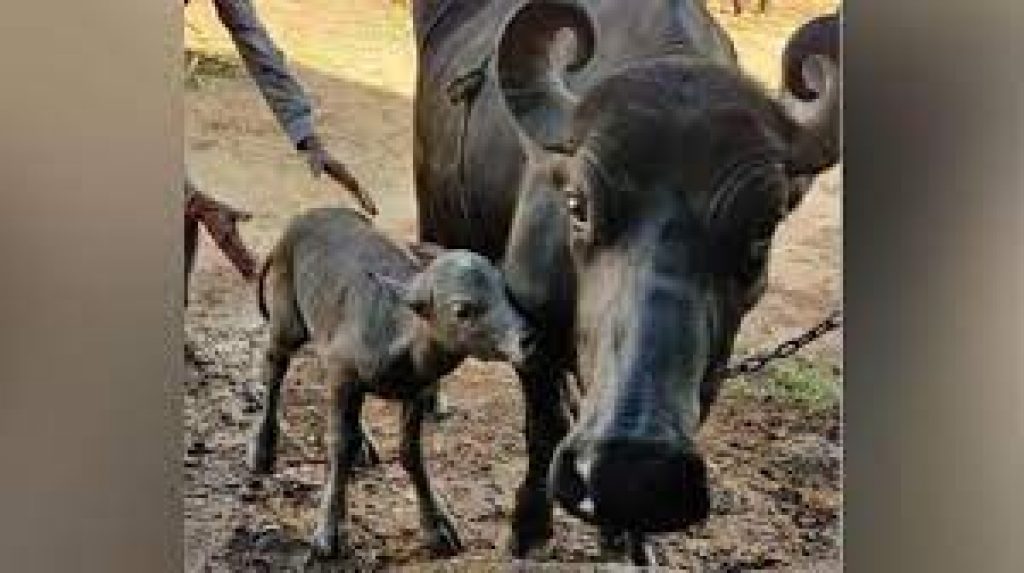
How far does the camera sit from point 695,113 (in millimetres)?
2328

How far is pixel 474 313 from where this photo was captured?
2.40 m

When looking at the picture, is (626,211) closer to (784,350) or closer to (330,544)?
(784,350)

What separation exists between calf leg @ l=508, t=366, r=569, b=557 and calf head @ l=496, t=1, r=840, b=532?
24 mm

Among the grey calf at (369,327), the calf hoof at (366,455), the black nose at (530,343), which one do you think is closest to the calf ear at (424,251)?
the grey calf at (369,327)

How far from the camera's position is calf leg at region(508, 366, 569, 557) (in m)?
2.36

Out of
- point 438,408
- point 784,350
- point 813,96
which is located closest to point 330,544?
point 438,408

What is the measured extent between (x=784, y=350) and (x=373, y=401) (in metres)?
0.68

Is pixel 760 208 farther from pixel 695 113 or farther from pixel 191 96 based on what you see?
pixel 191 96

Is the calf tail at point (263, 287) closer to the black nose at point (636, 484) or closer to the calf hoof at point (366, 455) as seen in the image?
the calf hoof at point (366, 455)

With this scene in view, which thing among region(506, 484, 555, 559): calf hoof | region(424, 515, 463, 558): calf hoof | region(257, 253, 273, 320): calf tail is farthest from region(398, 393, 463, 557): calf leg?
region(257, 253, 273, 320): calf tail

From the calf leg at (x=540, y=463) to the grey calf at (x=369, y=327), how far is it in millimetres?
73
